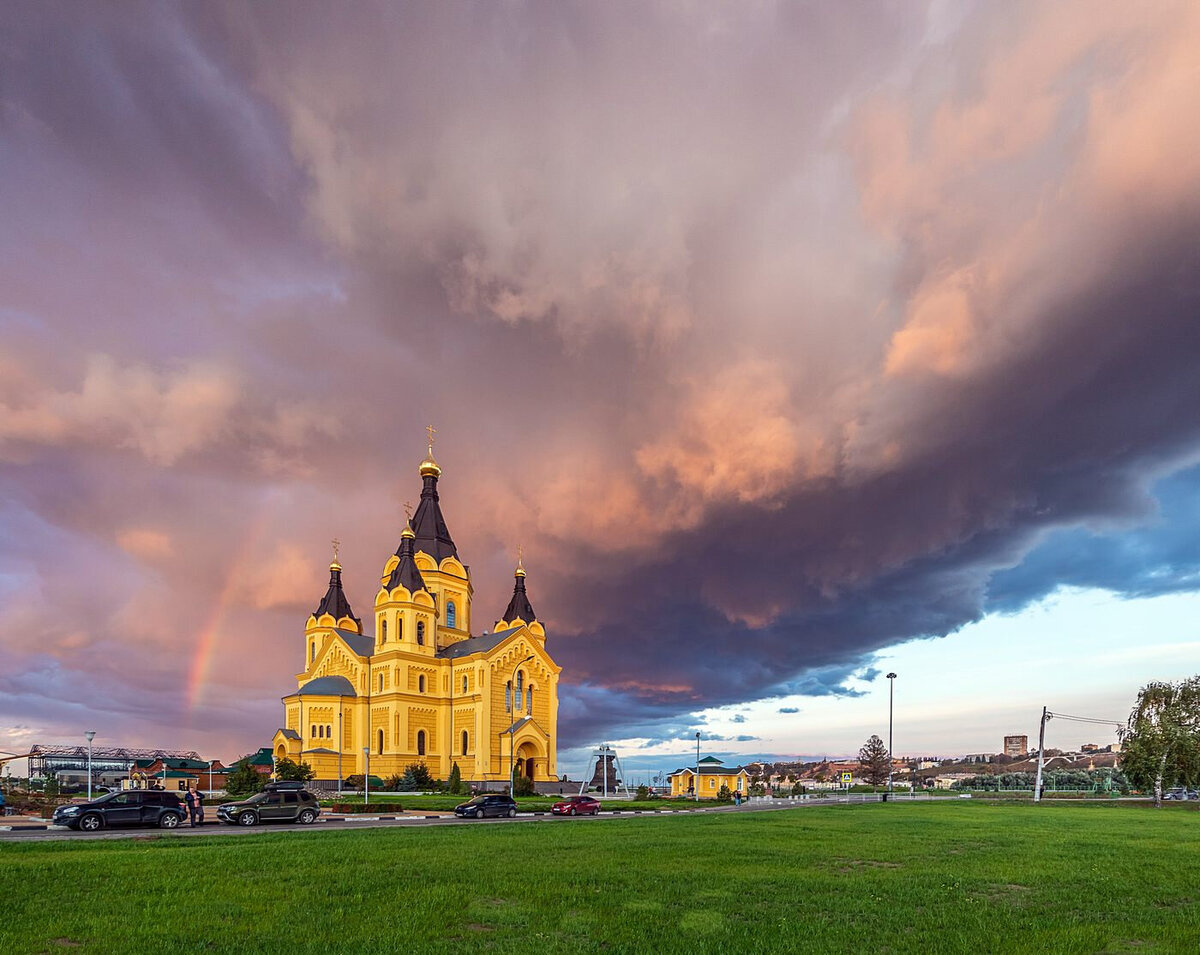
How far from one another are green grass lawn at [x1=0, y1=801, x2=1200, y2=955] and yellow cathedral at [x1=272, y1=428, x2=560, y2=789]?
169 ft

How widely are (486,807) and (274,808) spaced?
32.5ft

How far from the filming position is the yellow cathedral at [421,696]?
70562mm

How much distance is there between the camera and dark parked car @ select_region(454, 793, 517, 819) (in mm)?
35125

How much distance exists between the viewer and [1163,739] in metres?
54.6

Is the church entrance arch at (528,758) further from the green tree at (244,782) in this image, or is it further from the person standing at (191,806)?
the person standing at (191,806)

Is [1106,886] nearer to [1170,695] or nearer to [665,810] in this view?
[665,810]

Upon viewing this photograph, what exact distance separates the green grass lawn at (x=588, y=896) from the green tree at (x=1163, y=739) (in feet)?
139

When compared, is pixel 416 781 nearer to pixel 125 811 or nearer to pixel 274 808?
pixel 274 808

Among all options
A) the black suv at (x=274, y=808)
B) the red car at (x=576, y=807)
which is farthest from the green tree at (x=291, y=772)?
the black suv at (x=274, y=808)

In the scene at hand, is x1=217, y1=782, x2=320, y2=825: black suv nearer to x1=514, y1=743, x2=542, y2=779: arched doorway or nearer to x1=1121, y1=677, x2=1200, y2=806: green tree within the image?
x1=514, y1=743, x2=542, y2=779: arched doorway

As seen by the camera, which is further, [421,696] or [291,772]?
[421,696]

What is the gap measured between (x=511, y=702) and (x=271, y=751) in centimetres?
2345

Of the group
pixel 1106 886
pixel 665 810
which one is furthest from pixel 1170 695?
pixel 1106 886

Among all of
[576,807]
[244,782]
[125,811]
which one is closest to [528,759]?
[244,782]
